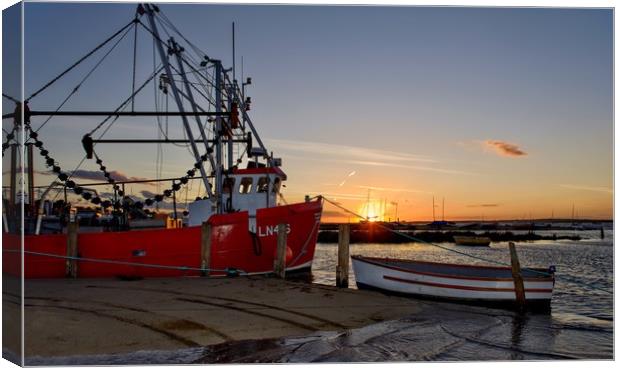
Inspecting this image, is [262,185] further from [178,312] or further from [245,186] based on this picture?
[178,312]

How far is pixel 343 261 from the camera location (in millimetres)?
14500

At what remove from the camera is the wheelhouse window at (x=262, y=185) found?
20000 millimetres

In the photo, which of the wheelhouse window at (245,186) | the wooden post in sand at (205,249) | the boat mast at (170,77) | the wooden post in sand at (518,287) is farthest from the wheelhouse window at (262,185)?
the wooden post in sand at (518,287)

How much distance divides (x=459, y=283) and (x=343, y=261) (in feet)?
9.73

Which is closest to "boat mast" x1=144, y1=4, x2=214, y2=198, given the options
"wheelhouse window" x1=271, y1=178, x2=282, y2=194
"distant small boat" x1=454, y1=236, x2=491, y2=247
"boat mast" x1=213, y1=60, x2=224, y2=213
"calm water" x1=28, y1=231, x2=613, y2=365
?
"boat mast" x1=213, y1=60, x2=224, y2=213

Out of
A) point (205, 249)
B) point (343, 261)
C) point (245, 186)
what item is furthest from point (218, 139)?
point (343, 261)

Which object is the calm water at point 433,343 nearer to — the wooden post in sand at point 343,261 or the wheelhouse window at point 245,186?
the wooden post in sand at point 343,261

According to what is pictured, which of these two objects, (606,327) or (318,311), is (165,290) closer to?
(318,311)

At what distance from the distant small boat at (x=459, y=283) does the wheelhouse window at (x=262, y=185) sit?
4.97 meters

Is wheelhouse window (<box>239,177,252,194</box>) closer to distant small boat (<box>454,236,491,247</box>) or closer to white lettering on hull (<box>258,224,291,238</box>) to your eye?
white lettering on hull (<box>258,224,291,238</box>)

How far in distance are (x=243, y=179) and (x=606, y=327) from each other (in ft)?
38.4

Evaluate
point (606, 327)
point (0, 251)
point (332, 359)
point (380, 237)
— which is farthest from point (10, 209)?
point (380, 237)

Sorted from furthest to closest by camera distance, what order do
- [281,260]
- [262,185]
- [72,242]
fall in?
[262,185] < [281,260] < [72,242]

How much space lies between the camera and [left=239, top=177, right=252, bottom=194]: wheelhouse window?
65.7ft
